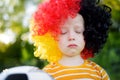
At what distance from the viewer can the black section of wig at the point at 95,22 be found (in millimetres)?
3539

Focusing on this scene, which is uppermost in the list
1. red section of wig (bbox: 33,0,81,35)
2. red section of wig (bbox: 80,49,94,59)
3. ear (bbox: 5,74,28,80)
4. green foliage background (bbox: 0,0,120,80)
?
green foliage background (bbox: 0,0,120,80)

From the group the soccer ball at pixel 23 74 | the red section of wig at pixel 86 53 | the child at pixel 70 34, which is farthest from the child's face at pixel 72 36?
the soccer ball at pixel 23 74

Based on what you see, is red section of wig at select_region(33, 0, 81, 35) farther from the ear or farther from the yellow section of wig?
the ear

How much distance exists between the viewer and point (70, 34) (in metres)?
3.47

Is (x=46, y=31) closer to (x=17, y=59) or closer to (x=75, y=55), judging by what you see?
(x=75, y=55)

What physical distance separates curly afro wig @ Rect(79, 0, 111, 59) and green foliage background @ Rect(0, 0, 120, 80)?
4.38 m

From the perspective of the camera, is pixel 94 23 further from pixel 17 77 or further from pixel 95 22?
pixel 17 77

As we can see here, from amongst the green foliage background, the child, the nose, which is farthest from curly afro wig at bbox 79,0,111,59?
the green foliage background

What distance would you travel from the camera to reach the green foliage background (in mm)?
8477

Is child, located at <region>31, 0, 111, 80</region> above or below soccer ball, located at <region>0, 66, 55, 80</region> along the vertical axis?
above

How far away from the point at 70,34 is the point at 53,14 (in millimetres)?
172

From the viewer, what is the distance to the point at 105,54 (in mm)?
8555

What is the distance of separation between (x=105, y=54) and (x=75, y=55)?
5.09m

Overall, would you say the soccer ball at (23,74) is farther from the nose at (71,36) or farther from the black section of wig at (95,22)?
the black section of wig at (95,22)
